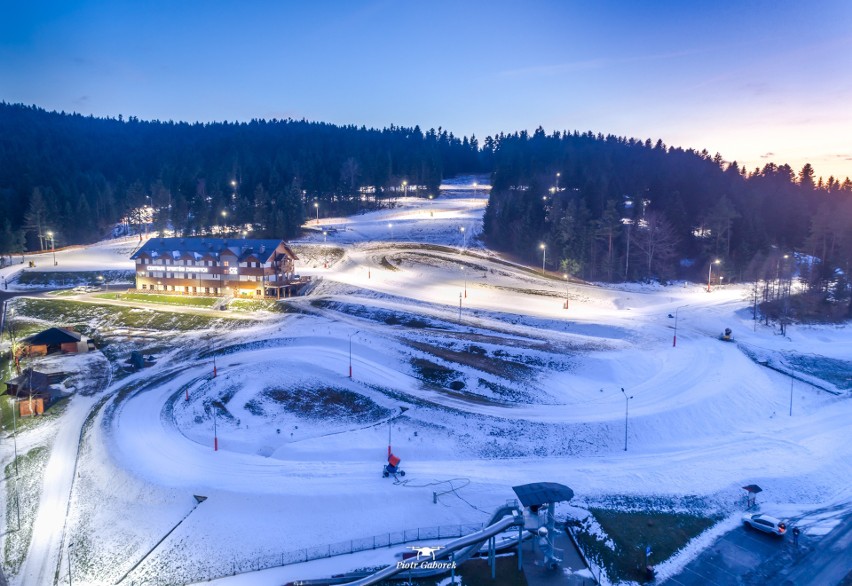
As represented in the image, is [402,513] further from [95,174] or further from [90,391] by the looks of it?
[95,174]

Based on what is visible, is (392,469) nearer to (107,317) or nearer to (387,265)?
(107,317)

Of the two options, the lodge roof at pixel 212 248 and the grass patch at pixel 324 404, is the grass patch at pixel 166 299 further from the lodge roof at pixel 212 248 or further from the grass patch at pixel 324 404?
the grass patch at pixel 324 404

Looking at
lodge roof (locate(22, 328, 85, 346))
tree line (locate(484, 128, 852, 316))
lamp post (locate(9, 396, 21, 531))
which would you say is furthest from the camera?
tree line (locate(484, 128, 852, 316))

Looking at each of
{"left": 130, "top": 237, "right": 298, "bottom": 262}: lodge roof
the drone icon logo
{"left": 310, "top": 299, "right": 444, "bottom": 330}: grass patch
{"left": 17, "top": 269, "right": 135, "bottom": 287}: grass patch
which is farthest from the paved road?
{"left": 17, "top": 269, "right": 135, "bottom": 287}: grass patch

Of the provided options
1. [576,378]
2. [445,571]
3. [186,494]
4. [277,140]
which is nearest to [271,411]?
[186,494]

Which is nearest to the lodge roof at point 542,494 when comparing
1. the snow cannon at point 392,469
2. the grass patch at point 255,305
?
the snow cannon at point 392,469

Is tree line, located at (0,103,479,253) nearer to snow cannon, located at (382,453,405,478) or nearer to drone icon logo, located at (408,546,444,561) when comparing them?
snow cannon, located at (382,453,405,478)
